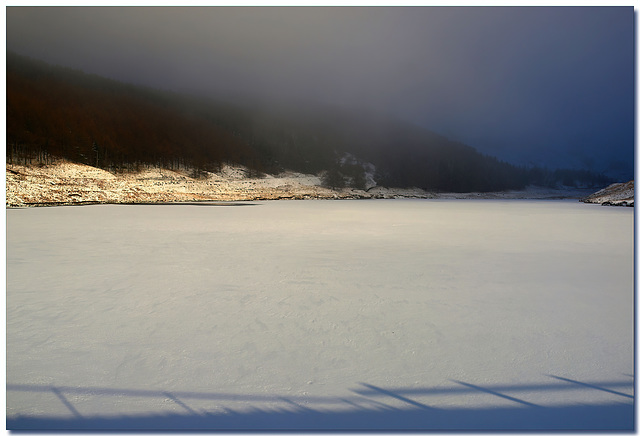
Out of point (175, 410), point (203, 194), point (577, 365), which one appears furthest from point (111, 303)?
point (203, 194)

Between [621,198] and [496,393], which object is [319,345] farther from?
[621,198]

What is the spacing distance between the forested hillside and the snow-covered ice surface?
1904 inches

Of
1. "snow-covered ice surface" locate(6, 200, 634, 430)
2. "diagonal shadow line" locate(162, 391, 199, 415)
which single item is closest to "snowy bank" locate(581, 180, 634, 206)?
"snow-covered ice surface" locate(6, 200, 634, 430)

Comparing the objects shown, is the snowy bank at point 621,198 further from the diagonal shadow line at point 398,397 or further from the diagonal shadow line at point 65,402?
the diagonal shadow line at point 65,402

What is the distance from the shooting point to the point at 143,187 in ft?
127

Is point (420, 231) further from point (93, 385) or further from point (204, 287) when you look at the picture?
point (93, 385)

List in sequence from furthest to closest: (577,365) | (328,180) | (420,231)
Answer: (328,180), (420,231), (577,365)

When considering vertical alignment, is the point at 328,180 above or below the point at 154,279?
above

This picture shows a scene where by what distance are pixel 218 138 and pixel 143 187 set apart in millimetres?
43948

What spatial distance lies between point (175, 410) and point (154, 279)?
335 centimetres

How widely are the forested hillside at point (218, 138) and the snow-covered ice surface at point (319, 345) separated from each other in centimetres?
4836

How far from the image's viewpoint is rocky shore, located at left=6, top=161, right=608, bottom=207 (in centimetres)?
2920

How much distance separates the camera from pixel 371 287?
465 centimetres

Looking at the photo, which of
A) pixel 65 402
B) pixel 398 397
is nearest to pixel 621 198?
pixel 398 397
